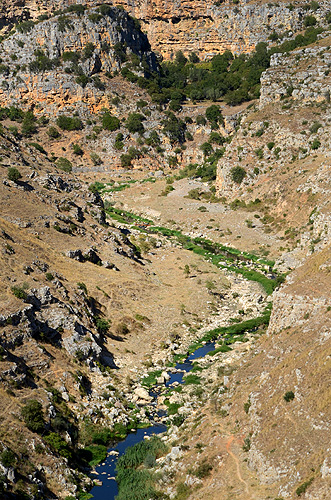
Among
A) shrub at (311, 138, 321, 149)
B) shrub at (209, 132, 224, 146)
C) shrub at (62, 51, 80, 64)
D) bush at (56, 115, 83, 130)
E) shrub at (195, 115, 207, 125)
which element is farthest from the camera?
shrub at (62, 51, 80, 64)

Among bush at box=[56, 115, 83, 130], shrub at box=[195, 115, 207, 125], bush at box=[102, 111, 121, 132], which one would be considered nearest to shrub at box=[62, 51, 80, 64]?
bush at box=[56, 115, 83, 130]

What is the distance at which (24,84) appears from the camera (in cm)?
12769

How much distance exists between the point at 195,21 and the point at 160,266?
109m

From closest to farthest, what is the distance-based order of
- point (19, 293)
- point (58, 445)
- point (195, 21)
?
point (58, 445)
point (19, 293)
point (195, 21)

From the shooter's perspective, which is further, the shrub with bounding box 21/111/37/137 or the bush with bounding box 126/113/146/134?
the bush with bounding box 126/113/146/134

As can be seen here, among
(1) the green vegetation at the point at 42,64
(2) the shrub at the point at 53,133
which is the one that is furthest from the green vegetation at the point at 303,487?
(1) the green vegetation at the point at 42,64

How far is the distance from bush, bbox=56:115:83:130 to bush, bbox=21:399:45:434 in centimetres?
9291

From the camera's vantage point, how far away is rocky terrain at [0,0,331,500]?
32.4 m

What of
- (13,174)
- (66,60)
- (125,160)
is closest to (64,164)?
(125,160)

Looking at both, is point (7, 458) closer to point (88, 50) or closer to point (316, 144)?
point (316, 144)

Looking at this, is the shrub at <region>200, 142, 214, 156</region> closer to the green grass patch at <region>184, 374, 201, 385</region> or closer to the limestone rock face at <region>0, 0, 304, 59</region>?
the limestone rock face at <region>0, 0, 304, 59</region>

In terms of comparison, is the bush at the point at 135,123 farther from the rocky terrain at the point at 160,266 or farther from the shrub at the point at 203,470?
the shrub at the point at 203,470

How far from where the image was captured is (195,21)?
160375 mm

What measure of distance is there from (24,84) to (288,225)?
72.4 metres
